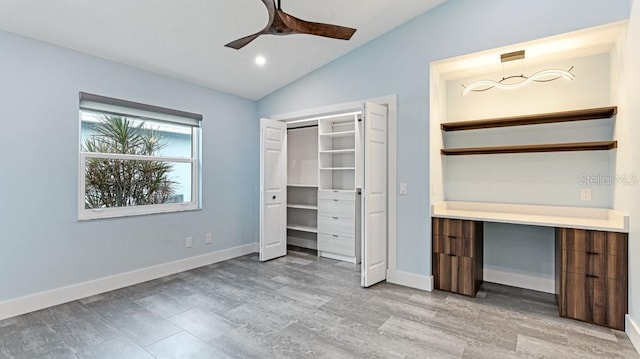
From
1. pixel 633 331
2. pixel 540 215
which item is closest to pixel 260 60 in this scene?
pixel 540 215

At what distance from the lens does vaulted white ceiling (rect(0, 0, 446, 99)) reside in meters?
2.70

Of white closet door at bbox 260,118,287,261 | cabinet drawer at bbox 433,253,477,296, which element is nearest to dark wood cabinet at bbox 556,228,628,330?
cabinet drawer at bbox 433,253,477,296

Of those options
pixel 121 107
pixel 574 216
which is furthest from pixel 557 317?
pixel 121 107

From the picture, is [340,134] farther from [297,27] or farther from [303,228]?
[297,27]

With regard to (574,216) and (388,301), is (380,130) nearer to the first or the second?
(388,301)

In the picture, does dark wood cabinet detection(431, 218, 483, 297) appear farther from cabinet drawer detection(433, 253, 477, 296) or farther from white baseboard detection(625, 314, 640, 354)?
white baseboard detection(625, 314, 640, 354)

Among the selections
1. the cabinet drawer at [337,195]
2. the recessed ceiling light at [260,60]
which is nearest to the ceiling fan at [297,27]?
the recessed ceiling light at [260,60]

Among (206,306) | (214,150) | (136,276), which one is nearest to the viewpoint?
(206,306)

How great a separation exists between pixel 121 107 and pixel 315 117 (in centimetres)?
239

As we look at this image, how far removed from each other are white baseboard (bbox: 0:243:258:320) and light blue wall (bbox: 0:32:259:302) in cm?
6

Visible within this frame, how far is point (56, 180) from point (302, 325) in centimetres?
275

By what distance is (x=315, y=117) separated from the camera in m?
4.54

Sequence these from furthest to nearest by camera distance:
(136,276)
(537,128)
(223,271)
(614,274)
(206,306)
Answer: (223,271) → (136,276) → (537,128) → (206,306) → (614,274)

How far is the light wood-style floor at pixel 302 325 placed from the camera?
2.24m
